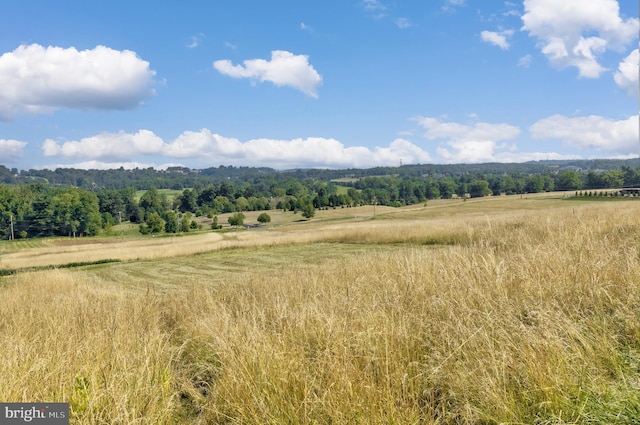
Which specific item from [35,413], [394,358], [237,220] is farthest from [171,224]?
[394,358]

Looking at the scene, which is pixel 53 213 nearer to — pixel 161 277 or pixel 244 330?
pixel 161 277

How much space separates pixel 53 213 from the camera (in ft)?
391

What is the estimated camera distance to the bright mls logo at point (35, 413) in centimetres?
318

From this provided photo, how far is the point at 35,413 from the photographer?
3.25 m

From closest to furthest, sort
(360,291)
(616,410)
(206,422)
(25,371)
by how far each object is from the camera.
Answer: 1. (616,410)
2. (206,422)
3. (25,371)
4. (360,291)

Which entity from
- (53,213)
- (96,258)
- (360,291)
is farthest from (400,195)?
(360,291)

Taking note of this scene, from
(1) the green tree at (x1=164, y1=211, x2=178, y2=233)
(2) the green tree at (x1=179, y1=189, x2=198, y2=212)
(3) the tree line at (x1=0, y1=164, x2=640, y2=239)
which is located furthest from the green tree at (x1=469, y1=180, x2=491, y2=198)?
(2) the green tree at (x1=179, y1=189, x2=198, y2=212)

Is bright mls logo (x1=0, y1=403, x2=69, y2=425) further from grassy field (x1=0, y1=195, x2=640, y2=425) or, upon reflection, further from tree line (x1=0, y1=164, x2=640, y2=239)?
tree line (x1=0, y1=164, x2=640, y2=239)

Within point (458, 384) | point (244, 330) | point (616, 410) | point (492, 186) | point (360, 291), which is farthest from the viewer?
point (492, 186)

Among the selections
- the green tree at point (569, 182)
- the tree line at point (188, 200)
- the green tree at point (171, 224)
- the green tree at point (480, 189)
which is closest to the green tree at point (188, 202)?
the tree line at point (188, 200)

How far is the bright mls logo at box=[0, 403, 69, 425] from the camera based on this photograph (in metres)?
3.18

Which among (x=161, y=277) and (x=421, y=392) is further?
(x=161, y=277)

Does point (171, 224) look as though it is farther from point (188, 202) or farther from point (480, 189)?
point (480, 189)

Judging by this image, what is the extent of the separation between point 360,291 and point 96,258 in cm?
3760
